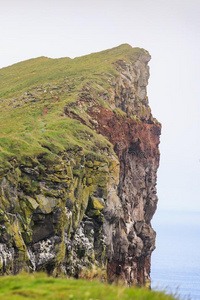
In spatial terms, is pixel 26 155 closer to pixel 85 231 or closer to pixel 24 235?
pixel 24 235

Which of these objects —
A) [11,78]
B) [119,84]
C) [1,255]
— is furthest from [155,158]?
[1,255]

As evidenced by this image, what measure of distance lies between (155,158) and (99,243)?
3711 cm

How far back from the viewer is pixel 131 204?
2594 inches

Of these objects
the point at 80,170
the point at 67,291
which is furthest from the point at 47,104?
the point at 67,291

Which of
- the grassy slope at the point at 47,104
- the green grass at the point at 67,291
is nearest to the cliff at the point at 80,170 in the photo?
the grassy slope at the point at 47,104

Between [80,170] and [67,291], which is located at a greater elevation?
[80,170]

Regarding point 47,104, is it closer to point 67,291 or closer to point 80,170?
point 80,170

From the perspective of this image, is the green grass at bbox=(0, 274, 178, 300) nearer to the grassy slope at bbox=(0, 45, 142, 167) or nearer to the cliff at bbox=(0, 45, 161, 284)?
the cliff at bbox=(0, 45, 161, 284)

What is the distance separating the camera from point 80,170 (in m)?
43.6

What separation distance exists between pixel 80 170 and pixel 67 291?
30.0 metres

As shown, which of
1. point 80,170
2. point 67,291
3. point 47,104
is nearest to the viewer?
point 67,291

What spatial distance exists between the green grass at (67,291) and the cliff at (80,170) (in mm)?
2666

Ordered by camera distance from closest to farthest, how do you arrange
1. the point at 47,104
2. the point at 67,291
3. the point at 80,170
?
the point at 67,291 → the point at 80,170 → the point at 47,104

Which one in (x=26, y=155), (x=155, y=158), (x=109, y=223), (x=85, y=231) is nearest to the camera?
(x=26, y=155)
